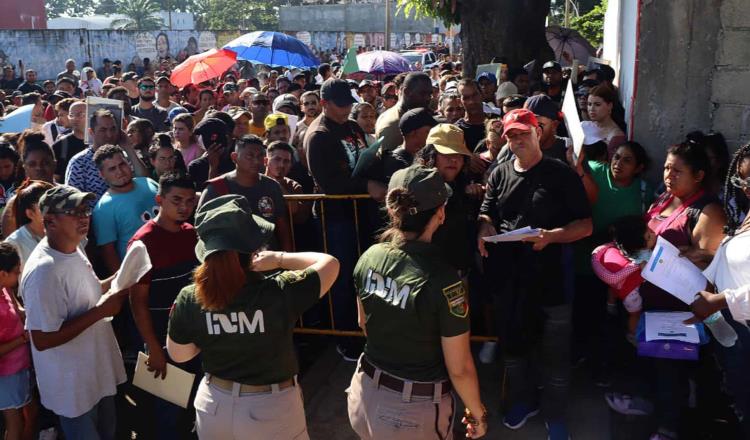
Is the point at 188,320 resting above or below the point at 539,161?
below

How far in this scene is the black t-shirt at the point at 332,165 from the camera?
16.8ft

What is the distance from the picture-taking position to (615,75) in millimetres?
8969

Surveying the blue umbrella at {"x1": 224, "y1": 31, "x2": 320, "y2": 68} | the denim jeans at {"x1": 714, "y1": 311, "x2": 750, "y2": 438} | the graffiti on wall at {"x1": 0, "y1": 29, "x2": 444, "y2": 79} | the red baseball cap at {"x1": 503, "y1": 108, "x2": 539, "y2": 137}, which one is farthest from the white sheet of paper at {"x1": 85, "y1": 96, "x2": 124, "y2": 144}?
the graffiti on wall at {"x1": 0, "y1": 29, "x2": 444, "y2": 79}

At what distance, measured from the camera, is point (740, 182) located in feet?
12.6

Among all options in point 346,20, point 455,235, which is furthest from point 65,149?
point 346,20

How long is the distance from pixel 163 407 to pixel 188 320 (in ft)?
4.92

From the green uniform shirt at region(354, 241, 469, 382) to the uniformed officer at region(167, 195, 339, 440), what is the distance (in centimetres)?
28

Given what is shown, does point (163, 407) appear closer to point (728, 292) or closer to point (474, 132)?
point (728, 292)

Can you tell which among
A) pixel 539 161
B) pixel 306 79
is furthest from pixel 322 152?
pixel 306 79

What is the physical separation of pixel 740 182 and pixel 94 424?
402cm

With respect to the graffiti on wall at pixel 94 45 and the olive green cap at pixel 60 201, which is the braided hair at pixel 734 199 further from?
the graffiti on wall at pixel 94 45

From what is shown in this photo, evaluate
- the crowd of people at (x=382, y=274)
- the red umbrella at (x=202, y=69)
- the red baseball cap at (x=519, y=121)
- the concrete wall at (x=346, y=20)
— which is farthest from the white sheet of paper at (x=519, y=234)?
the concrete wall at (x=346, y=20)

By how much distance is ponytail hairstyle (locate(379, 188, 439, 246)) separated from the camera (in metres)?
3.06

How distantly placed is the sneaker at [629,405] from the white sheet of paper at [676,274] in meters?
1.06
